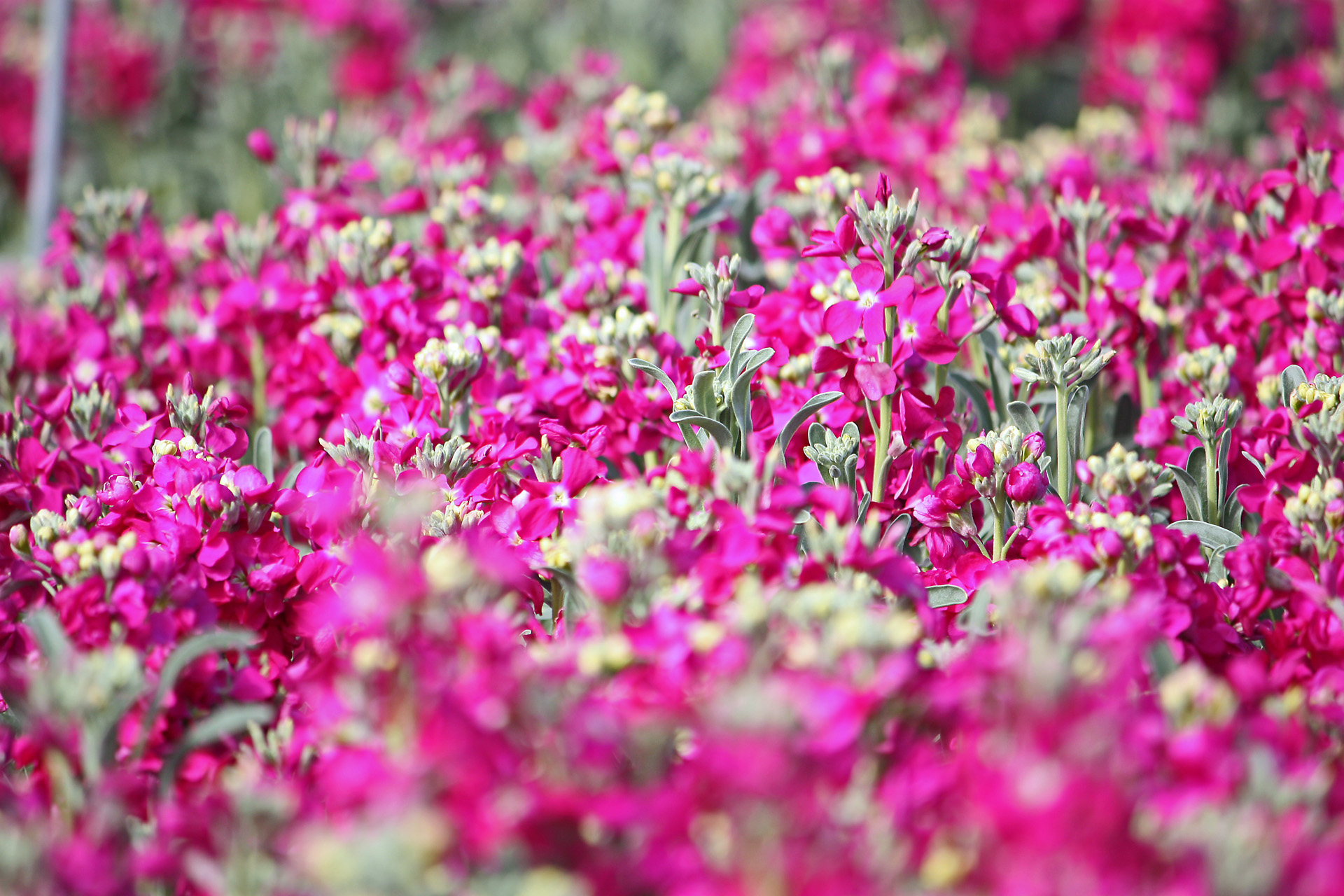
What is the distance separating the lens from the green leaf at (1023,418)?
6.79 ft

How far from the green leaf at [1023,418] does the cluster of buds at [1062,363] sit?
0.13 meters

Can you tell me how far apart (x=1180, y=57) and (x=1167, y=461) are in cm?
342

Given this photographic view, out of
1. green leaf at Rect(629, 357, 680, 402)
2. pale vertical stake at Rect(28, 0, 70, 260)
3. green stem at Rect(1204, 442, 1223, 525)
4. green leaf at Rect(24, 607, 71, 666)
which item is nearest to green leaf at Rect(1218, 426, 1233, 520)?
green stem at Rect(1204, 442, 1223, 525)

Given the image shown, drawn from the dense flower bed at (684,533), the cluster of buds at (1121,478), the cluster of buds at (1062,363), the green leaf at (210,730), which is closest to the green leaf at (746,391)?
the dense flower bed at (684,533)

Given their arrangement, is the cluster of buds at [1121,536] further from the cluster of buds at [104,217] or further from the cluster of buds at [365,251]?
the cluster of buds at [104,217]

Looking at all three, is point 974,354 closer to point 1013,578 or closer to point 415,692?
point 1013,578

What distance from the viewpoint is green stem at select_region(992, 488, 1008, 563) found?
1.85 meters

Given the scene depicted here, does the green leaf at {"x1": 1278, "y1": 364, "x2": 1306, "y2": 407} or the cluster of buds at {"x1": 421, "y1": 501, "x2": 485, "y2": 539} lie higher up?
the green leaf at {"x1": 1278, "y1": 364, "x2": 1306, "y2": 407}

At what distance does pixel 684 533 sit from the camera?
1.54 m

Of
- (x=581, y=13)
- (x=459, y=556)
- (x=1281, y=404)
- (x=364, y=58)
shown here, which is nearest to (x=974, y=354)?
(x=1281, y=404)

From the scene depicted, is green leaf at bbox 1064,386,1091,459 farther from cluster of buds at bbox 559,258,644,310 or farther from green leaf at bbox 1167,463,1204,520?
cluster of buds at bbox 559,258,644,310

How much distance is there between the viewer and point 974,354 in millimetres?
2457

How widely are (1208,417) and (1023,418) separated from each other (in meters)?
0.30

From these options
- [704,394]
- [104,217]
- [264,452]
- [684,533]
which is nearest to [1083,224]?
[704,394]
